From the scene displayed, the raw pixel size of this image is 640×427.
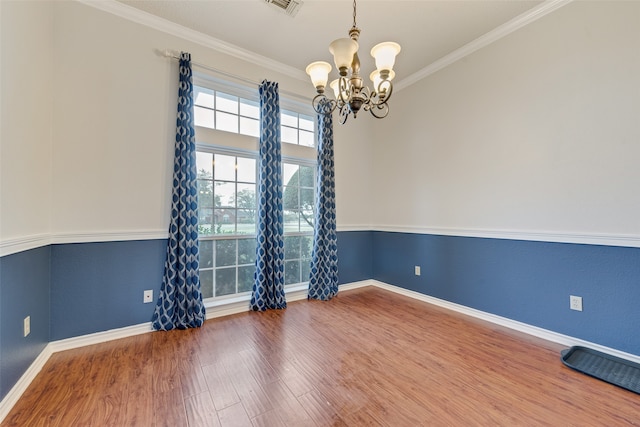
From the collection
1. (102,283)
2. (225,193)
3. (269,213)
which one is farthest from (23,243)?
(269,213)

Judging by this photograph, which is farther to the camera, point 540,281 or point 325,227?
point 325,227

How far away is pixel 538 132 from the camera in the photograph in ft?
8.11

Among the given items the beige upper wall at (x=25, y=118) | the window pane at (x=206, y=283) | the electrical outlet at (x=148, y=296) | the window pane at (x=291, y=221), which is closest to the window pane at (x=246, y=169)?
the window pane at (x=291, y=221)

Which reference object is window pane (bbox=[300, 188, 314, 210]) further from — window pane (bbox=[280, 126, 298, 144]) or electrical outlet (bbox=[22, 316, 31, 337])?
electrical outlet (bbox=[22, 316, 31, 337])

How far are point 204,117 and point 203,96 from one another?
0.82ft

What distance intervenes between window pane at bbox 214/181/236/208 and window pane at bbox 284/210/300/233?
73 centimetres

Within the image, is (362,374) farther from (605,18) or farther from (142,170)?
(605,18)

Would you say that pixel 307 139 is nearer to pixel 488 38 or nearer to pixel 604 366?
pixel 488 38

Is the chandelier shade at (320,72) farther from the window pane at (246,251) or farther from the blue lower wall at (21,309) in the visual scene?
the blue lower wall at (21,309)

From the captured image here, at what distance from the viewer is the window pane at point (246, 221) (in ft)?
10.4

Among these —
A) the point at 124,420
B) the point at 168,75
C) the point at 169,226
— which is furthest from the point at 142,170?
the point at 124,420

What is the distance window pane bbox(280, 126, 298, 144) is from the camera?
138 inches

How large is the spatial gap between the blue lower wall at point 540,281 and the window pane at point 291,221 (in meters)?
1.60

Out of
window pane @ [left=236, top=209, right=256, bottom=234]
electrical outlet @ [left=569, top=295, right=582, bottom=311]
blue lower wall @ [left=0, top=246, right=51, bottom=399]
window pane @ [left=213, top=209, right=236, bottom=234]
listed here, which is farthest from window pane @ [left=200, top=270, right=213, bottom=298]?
electrical outlet @ [left=569, top=295, right=582, bottom=311]
